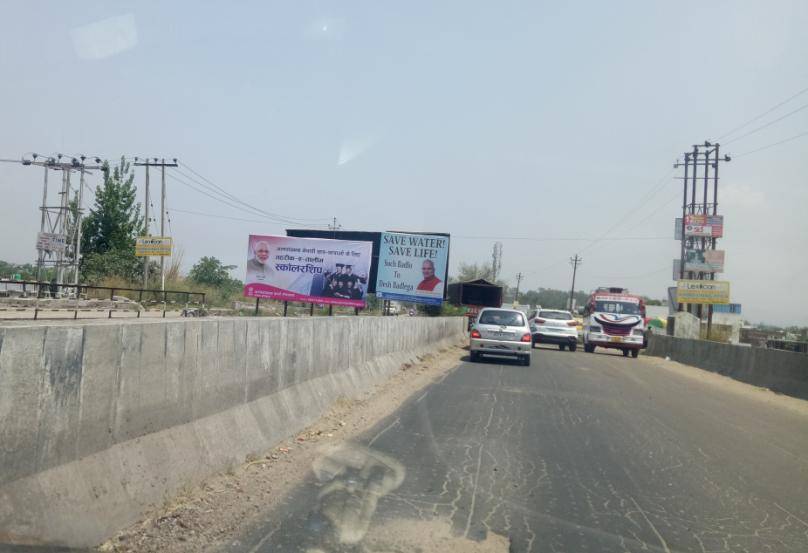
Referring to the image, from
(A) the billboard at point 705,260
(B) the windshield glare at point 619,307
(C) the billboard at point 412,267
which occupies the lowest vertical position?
(B) the windshield glare at point 619,307

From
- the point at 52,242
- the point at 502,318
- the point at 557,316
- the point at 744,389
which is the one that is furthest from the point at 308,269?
the point at 52,242

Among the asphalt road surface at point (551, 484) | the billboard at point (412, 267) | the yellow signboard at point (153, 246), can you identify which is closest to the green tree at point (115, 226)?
the yellow signboard at point (153, 246)

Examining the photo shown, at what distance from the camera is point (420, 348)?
21.6m

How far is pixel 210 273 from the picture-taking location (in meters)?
55.9

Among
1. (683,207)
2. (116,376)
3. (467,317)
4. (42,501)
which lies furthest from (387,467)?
(683,207)

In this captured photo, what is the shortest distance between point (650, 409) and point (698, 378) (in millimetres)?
10216

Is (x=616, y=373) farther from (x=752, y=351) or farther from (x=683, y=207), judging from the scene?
(x=683, y=207)

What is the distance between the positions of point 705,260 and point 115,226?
4035cm

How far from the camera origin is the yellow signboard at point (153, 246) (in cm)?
4528

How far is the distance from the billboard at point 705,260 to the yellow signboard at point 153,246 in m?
33.8

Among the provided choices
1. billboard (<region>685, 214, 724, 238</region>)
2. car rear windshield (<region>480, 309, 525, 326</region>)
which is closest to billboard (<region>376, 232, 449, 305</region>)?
car rear windshield (<region>480, 309, 525, 326</region>)

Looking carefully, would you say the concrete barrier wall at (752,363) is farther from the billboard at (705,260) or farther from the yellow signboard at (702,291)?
the billboard at (705,260)

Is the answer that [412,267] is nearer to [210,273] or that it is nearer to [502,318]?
[502,318]

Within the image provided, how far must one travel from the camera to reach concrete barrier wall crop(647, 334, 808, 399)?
671 inches
